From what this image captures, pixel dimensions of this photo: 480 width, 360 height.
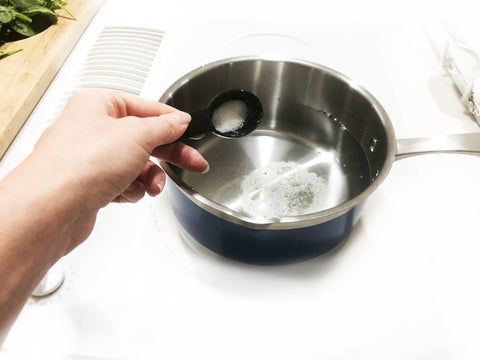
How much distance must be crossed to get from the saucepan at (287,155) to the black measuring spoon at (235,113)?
0.04m

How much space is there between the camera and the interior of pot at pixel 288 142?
0.63 m

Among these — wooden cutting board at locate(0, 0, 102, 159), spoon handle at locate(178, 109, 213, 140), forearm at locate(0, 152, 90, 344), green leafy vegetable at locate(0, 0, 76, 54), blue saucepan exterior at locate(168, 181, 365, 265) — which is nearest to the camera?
forearm at locate(0, 152, 90, 344)

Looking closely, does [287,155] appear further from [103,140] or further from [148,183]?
[103,140]

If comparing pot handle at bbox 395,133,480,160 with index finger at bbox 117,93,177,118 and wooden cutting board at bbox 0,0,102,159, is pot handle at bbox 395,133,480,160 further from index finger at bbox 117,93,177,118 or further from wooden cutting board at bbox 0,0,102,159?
wooden cutting board at bbox 0,0,102,159

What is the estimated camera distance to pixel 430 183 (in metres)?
0.64

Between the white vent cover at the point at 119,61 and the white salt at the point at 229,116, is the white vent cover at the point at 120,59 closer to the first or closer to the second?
the white vent cover at the point at 119,61

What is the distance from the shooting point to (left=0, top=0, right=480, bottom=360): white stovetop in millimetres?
469

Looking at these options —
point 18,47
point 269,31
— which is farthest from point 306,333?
point 18,47

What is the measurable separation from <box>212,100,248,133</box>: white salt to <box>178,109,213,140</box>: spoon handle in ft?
0.12

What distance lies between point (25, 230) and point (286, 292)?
1.05ft

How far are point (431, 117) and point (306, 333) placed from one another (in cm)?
48

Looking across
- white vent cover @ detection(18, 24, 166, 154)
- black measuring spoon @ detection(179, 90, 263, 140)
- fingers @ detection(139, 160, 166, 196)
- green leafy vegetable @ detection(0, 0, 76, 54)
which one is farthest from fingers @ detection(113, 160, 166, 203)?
green leafy vegetable @ detection(0, 0, 76, 54)

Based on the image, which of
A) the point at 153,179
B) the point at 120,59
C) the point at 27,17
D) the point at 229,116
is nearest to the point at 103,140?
the point at 153,179

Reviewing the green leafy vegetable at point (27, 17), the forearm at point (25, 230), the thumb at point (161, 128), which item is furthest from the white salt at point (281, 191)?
the green leafy vegetable at point (27, 17)
